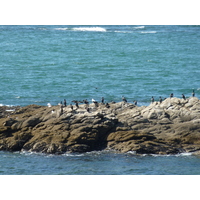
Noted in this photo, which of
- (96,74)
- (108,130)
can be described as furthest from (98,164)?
(96,74)

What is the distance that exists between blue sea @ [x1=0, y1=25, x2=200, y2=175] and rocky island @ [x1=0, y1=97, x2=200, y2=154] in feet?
3.49

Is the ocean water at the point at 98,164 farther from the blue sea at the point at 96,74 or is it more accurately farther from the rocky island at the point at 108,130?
the rocky island at the point at 108,130

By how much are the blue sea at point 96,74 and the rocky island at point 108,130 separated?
1064 millimetres

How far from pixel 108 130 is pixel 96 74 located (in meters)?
39.3

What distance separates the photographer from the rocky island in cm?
3644

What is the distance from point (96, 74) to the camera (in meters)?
76.4

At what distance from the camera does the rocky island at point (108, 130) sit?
120 feet

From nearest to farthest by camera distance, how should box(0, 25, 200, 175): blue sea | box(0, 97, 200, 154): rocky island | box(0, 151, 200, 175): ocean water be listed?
box(0, 151, 200, 175): ocean water, box(0, 25, 200, 175): blue sea, box(0, 97, 200, 154): rocky island

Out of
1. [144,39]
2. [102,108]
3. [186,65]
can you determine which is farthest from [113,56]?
[102,108]

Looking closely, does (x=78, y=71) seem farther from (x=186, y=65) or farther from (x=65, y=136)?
(x=65, y=136)

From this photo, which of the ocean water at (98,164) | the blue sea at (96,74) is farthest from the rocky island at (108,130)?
the blue sea at (96,74)

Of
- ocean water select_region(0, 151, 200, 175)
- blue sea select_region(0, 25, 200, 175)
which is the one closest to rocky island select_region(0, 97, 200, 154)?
ocean water select_region(0, 151, 200, 175)

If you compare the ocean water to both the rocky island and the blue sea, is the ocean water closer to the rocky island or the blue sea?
the blue sea

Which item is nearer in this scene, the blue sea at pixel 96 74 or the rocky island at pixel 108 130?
the blue sea at pixel 96 74
